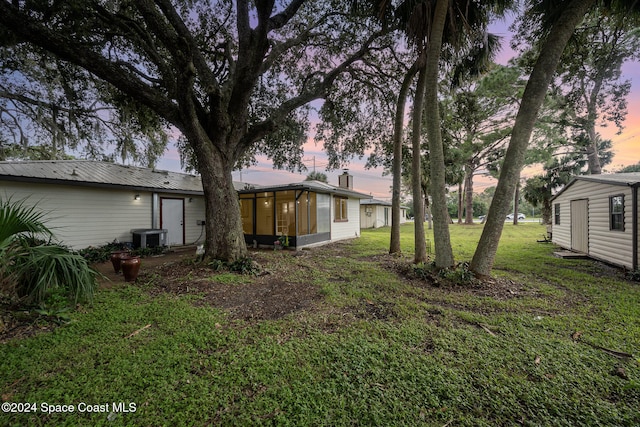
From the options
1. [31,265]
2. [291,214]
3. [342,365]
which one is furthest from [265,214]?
[342,365]

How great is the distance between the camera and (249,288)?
457 centimetres

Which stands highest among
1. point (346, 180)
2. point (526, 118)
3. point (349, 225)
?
point (346, 180)

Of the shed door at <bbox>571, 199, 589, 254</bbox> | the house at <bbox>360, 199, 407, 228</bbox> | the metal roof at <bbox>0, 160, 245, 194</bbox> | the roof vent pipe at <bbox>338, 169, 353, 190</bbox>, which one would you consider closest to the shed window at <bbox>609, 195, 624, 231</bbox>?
the shed door at <bbox>571, 199, 589, 254</bbox>

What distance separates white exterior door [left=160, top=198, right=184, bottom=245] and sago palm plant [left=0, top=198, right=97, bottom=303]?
6162 millimetres

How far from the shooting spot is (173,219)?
956 cm

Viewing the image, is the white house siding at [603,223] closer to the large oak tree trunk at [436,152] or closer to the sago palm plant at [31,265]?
the large oak tree trunk at [436,152]

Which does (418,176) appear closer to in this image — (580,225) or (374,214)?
(580,225)

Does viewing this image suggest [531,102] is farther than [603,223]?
No

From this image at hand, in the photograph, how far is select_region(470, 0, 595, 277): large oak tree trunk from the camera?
4191 millimetres

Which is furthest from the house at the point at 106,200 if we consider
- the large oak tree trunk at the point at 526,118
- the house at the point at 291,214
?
the large oak tree trunk at the point at 526,118

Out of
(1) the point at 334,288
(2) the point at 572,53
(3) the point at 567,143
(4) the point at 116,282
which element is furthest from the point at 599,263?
(4) the point at 116,282

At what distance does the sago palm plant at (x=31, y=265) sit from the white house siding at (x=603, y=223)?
438 inches

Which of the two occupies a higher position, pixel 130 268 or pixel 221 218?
pixel 221 218

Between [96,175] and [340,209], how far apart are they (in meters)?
9.83
